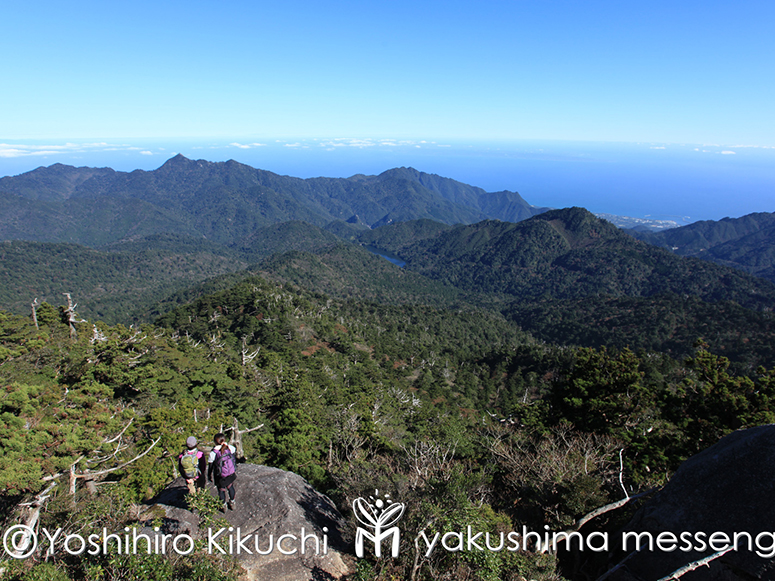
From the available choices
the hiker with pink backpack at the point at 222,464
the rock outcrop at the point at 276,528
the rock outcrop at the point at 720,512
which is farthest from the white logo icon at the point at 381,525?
the rock outcrop at the point at 720,512

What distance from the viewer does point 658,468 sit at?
70.0 ft

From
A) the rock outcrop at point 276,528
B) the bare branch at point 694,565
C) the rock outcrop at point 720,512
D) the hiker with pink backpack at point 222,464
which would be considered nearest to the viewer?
the bare branch at point 694,565

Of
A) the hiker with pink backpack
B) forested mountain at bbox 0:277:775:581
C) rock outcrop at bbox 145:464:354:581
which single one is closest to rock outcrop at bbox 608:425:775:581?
forested mountain at bbox 0:277:775:581

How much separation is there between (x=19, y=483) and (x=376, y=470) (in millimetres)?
13309

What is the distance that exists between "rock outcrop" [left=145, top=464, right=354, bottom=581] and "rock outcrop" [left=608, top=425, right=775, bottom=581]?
28.9ft

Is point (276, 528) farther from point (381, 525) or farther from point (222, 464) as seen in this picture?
point (381, 525)

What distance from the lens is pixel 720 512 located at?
10.6 meters

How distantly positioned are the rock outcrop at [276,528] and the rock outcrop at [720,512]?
8814 millimetres

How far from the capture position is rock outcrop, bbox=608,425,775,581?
9531mm

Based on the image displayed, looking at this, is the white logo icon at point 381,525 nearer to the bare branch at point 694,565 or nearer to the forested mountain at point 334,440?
the forested mountain at point 334,440

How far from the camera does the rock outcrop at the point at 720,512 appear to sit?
9531 millimetres

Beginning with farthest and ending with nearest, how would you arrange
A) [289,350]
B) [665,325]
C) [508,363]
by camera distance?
[665,325] < [508,363] < [289,350]

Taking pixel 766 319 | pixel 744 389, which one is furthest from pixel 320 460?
pixel 766 319

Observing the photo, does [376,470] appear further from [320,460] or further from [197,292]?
[197,292]
